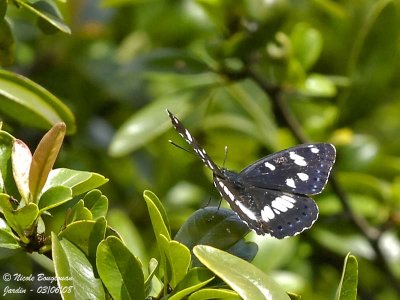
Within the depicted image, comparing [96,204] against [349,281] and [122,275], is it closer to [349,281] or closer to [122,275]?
[122,275]

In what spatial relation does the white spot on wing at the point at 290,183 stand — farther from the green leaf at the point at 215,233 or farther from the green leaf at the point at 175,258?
the green leaf at the point at 175,258

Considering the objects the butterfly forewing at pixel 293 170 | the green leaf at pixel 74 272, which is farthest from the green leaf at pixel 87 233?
the butterfly forewing at pixel 293 170

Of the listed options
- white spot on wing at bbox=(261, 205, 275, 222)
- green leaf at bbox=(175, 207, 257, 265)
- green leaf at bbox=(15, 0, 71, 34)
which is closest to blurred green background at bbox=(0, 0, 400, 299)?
white spot on wing at bbox=(261, 205, 275, 222)

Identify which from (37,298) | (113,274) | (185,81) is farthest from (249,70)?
(113,274)

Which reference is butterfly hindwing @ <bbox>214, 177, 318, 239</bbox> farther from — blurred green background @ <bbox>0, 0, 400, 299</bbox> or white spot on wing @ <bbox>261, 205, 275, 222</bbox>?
blurred green background @ <bbox>0, 0, 400, 299</bbox>

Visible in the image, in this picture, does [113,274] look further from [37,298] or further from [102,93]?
[102,93]

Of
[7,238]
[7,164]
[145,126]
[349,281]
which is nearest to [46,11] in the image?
[7,164]
